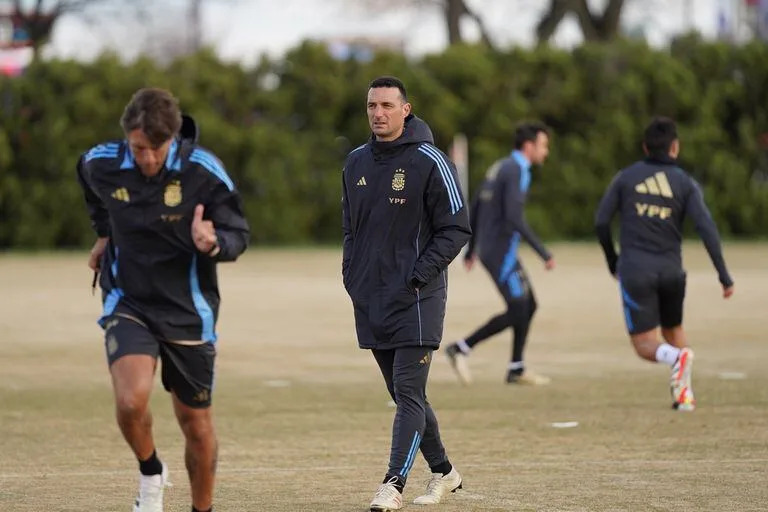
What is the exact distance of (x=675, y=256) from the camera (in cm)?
1103

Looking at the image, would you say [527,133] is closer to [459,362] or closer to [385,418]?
[459,362]

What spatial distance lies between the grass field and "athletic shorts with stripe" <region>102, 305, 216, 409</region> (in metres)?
1.13

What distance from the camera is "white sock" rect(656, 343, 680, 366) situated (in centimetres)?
1088

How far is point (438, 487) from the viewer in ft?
25.3

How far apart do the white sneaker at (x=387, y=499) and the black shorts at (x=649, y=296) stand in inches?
160

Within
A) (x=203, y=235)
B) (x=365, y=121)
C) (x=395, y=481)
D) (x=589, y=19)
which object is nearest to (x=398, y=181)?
(x=395, y=481)

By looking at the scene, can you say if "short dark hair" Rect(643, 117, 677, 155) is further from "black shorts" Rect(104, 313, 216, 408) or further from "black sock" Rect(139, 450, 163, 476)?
"black sock" Rect(139, 450, 163, 476)

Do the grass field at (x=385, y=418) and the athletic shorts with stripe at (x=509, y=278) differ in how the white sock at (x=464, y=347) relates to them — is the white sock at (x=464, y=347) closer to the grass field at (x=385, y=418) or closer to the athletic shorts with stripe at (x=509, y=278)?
the grass field at (x=385, y=418)

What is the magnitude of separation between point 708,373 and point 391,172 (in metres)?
6.23

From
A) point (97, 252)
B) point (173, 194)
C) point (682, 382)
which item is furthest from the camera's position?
point (682, 382)

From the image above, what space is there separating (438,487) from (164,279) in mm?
1915

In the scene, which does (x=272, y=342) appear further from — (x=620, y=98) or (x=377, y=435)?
(x=620, y=98)

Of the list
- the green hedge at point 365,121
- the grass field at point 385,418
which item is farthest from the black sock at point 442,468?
the green hedge at point 365,121

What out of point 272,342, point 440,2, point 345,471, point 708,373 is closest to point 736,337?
point 708,373
